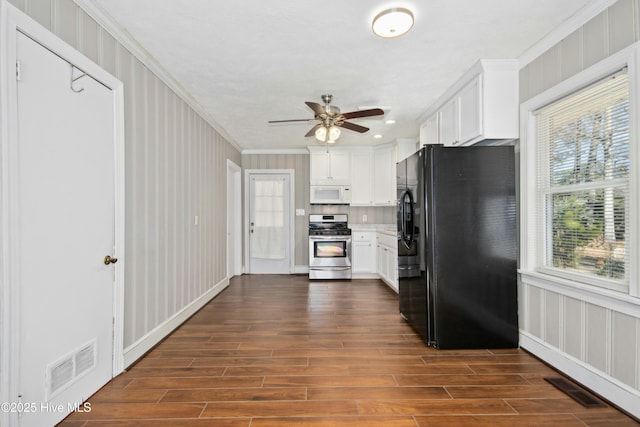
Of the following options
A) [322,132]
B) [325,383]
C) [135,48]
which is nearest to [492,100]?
[322,132]

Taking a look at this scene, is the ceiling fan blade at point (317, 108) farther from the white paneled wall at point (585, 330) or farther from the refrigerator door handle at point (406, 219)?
the white paneled wall at point (585, 330)

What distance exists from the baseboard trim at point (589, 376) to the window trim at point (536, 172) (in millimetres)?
501

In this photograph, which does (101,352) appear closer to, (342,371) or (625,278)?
(342,371)

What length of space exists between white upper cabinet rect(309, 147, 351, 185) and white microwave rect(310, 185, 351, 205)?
0.37 feet

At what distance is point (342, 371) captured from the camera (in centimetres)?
222

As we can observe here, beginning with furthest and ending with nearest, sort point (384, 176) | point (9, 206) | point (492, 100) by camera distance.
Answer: point (384, 176) → point (492, 100) → point (9, 206)

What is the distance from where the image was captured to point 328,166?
563 cm

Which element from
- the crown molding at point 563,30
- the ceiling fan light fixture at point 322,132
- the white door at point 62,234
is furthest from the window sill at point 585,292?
the white door at point 62,234

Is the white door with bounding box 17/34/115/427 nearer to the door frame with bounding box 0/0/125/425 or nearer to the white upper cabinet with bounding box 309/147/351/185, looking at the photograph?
the door frame with bounding box 0/0/125/425

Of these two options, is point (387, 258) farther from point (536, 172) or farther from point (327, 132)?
point (536, 172)

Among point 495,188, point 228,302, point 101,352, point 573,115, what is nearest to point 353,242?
point 228,302

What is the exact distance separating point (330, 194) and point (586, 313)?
4.13 metres

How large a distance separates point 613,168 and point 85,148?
3.22 meters

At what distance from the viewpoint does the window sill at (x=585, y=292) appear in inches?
68.1
